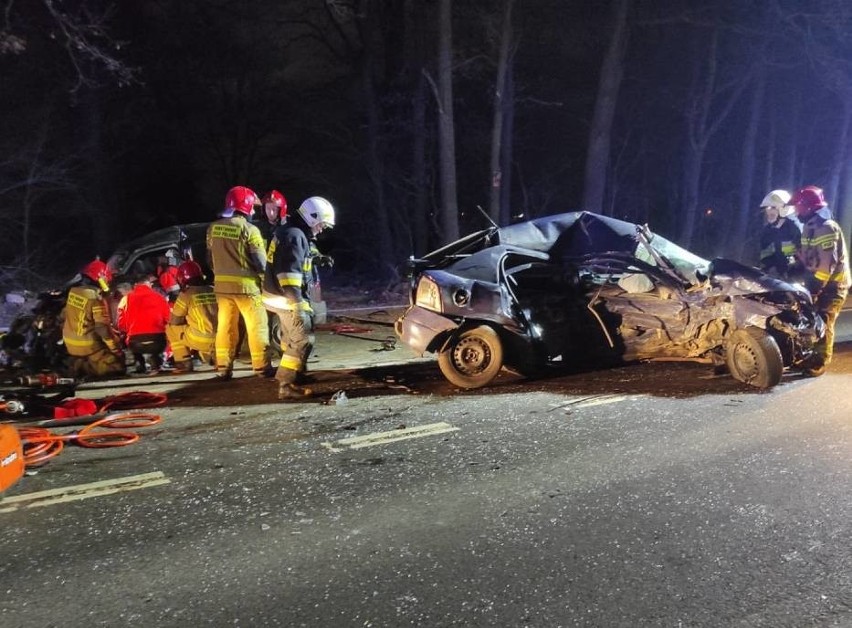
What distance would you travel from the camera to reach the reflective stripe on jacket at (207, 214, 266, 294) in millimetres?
6582

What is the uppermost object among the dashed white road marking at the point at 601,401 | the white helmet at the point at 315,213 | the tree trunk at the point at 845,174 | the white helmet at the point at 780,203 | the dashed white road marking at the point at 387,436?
the tree trunk at the point at 845,174

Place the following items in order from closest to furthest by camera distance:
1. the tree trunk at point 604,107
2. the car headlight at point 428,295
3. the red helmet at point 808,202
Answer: the car headlight at point 428,295 → the red helmet at point 808,202 → the tree trunk at point 604,107

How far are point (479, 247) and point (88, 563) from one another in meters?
4.88

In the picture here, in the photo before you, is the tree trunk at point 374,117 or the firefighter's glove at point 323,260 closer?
the firefighter's glove at point 323,260

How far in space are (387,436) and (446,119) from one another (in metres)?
11.8

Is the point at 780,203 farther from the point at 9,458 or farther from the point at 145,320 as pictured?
the point at 9,458

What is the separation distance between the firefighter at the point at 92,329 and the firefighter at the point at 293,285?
2.14m

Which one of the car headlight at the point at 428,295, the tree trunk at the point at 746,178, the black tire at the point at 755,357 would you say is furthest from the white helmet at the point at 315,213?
the tree trunk at the point at 746,178

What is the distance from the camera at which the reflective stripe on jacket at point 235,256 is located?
658 centimetres

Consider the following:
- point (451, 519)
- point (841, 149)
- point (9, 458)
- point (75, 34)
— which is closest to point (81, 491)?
point (9, 458)

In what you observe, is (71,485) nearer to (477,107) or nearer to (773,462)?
(773,462)

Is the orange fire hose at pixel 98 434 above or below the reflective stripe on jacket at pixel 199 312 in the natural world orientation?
below

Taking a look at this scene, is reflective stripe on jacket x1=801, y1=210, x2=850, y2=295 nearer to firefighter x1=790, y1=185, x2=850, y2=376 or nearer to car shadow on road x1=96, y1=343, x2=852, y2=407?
firefighter x1=790, y1=185, x2=850, y2=376

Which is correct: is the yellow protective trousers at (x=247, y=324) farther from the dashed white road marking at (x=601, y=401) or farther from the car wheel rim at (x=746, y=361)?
the car wheel rim at (x=746, y=361)
